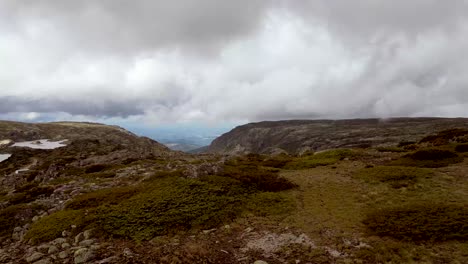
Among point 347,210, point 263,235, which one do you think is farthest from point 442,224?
point 263,235

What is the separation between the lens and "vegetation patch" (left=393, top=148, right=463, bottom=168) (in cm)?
2911

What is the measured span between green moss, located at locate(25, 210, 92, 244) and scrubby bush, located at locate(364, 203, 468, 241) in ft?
49.8

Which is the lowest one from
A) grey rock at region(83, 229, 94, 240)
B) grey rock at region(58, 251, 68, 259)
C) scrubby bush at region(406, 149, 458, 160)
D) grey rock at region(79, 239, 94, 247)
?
grey rock at region(58, 251, 68, 259)

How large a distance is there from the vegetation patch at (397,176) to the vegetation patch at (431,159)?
212 inches

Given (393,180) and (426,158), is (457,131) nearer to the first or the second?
(426,158)

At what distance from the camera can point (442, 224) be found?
14852 mm

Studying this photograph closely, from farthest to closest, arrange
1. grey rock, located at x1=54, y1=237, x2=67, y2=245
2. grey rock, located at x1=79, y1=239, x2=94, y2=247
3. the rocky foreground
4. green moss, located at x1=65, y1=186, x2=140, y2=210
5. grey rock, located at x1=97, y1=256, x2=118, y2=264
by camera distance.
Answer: green moss, located at x1=65, y1=186, x2=140, y2=210 → grey rock, located at x1=54, y1=237, x2=67, y2=245 → grey rock, located at x1=79, y1=239, x2=94, y2=247 → the rocky foreground → grey rock, located at x1=97, y1=256, x2=118, y2=264

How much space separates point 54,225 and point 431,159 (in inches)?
1225

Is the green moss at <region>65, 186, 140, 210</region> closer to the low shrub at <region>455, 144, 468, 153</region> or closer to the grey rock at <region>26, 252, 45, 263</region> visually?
the grey rock at <region>26, 252, 45, 263</region>

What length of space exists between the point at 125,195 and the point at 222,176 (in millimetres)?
7081

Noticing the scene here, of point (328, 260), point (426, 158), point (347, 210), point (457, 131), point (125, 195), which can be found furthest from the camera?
point (457, 131)

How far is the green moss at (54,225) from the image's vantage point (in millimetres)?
16641

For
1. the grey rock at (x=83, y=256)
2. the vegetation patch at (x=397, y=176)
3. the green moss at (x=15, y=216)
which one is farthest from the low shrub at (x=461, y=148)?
the green moss at (x=15, y=216)

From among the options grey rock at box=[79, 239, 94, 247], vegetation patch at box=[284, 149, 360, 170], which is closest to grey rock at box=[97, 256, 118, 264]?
grey rock at box=[79, 239, 94, 247]
